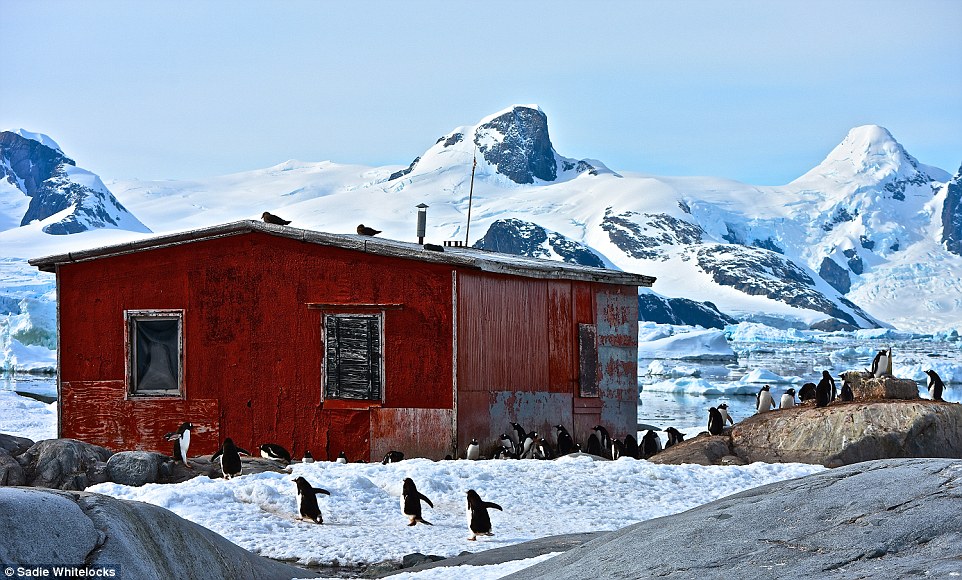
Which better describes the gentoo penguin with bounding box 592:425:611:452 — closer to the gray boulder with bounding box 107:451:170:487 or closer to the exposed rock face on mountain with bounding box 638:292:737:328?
the gray boulder with bounding box 107:451:170:487

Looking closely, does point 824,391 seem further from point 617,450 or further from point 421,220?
point 421,220

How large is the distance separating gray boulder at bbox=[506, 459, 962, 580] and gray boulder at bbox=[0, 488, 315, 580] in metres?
2.05

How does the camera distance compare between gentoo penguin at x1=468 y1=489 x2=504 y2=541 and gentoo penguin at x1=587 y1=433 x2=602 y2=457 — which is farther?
gentoo penguin at x1=587 y1=433 x2=602 y2=457

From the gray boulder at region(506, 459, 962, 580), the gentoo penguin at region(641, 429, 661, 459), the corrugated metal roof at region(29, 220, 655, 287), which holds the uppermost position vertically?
the corrugated metal roof at region(29, 220, 655, 287)

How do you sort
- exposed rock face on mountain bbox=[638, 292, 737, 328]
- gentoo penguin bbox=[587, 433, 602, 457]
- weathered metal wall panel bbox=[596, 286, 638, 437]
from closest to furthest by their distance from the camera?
gentoo penguin bbox=[587, 433, 602, 457], weathered metal wall panel bbox=[596, 286, 638, 437], exposed rock face on mountain bbox=[638, 292, 737, 328]

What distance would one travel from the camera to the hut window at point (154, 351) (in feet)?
52.5

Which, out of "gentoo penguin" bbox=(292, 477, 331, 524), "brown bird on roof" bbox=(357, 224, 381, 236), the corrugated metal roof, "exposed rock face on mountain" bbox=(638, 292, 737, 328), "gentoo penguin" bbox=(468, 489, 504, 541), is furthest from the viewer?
"exposed rock face on mountain" bbox=(638, 292, 737, 328)

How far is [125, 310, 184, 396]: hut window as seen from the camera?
52.5ft

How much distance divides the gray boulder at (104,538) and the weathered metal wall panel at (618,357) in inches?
464

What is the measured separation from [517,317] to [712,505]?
10.1 meters

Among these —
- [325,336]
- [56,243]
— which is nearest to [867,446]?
[325,336]

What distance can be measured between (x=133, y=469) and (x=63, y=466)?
816 mm

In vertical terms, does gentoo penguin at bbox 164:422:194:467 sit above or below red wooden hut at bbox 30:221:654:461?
below

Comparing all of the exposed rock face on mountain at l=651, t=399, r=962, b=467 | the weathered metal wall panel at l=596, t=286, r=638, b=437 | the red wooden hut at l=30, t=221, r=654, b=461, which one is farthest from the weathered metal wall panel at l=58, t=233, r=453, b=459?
the weathered metal wall panel at l=596, t=286, r=638, b=437
